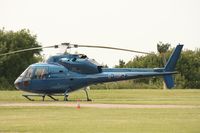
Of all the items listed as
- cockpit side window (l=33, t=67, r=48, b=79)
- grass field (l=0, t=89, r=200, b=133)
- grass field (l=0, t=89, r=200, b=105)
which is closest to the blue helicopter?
cockpit side window (l=33, t=67, r=48, b=79)

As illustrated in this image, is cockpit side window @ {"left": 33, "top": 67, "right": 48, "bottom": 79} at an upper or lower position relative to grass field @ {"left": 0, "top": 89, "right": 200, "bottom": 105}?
upper

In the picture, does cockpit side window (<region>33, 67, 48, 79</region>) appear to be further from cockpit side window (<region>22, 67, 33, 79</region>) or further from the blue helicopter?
cockpit side window (<region>22, 67, 33, 79</region>)

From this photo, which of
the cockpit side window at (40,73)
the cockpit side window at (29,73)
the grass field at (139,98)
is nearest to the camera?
the grass field at (139,98)

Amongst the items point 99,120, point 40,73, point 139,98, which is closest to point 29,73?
point 40,73

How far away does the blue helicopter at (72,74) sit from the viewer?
4725 centimetres

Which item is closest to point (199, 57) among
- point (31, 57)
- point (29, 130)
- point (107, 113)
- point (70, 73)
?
point (31, 57)

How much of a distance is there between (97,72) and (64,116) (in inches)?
630

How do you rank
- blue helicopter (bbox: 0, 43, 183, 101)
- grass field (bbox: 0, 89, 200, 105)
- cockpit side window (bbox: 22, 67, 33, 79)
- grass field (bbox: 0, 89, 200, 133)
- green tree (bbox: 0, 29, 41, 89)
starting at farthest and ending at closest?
green tree (bbox: 0, 29, 41, 89) → cockpit side window (bbox: 22, 67, 33, 79) → blue helicopter (bbox: 0, 43, 183, 101) → grass field (bbox: 0, 89, 200, 105) → grass field (bbox: 0, 89, 200, 133)

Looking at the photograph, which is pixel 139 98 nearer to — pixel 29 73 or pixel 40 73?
pixel 40 73

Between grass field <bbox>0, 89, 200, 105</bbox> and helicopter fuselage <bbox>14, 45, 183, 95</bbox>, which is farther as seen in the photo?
helicopter fuselage <bbox>14, 45, 183, 95</bbox>

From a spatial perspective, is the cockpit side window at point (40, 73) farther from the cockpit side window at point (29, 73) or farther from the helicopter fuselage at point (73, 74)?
the cockpit side window at point (29, 73)

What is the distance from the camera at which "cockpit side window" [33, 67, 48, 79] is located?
4822 cm

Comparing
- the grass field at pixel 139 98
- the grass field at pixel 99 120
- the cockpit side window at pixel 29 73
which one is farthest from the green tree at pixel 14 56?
the grass field at pixel 99 120

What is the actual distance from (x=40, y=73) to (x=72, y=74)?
2105 millimetres
